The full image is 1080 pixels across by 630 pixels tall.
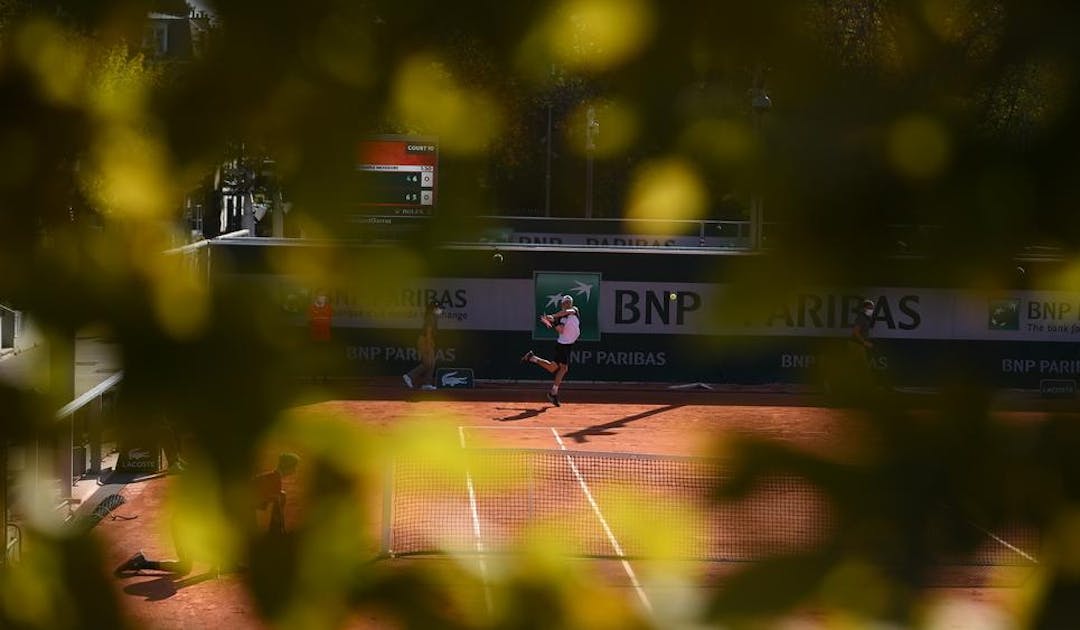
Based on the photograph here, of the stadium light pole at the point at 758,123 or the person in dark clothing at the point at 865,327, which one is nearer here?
the stadium light pole at the point at 758,123

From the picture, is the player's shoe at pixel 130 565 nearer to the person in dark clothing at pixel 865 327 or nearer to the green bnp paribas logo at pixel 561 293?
the person in dark clothing at pixel 865 327

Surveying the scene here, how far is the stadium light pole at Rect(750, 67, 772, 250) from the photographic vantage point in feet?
5.59

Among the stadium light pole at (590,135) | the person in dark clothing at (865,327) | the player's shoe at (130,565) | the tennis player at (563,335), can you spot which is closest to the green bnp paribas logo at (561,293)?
the tennis player at (563,335)

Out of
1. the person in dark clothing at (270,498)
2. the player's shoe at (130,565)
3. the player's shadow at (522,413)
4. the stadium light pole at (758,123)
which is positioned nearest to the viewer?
the stadium light pole at (758,123)

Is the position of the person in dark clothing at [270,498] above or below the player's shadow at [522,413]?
above

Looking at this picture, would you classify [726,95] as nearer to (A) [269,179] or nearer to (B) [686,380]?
(A) [269,179]

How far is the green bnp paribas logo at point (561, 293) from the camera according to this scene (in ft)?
73.5

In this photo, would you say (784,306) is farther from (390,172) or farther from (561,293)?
(561,293)

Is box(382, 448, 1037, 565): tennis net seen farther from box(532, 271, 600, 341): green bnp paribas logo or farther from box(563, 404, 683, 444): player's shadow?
box(532, 271, 600, 341): green bnp paribas logo

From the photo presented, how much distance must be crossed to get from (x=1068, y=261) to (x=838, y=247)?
0.36 m

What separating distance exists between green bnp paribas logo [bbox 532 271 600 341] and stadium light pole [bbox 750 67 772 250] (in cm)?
2051

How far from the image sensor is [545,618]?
178 cm

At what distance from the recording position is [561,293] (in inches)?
884

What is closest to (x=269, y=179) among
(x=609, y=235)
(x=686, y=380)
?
(x=686, y=380)
